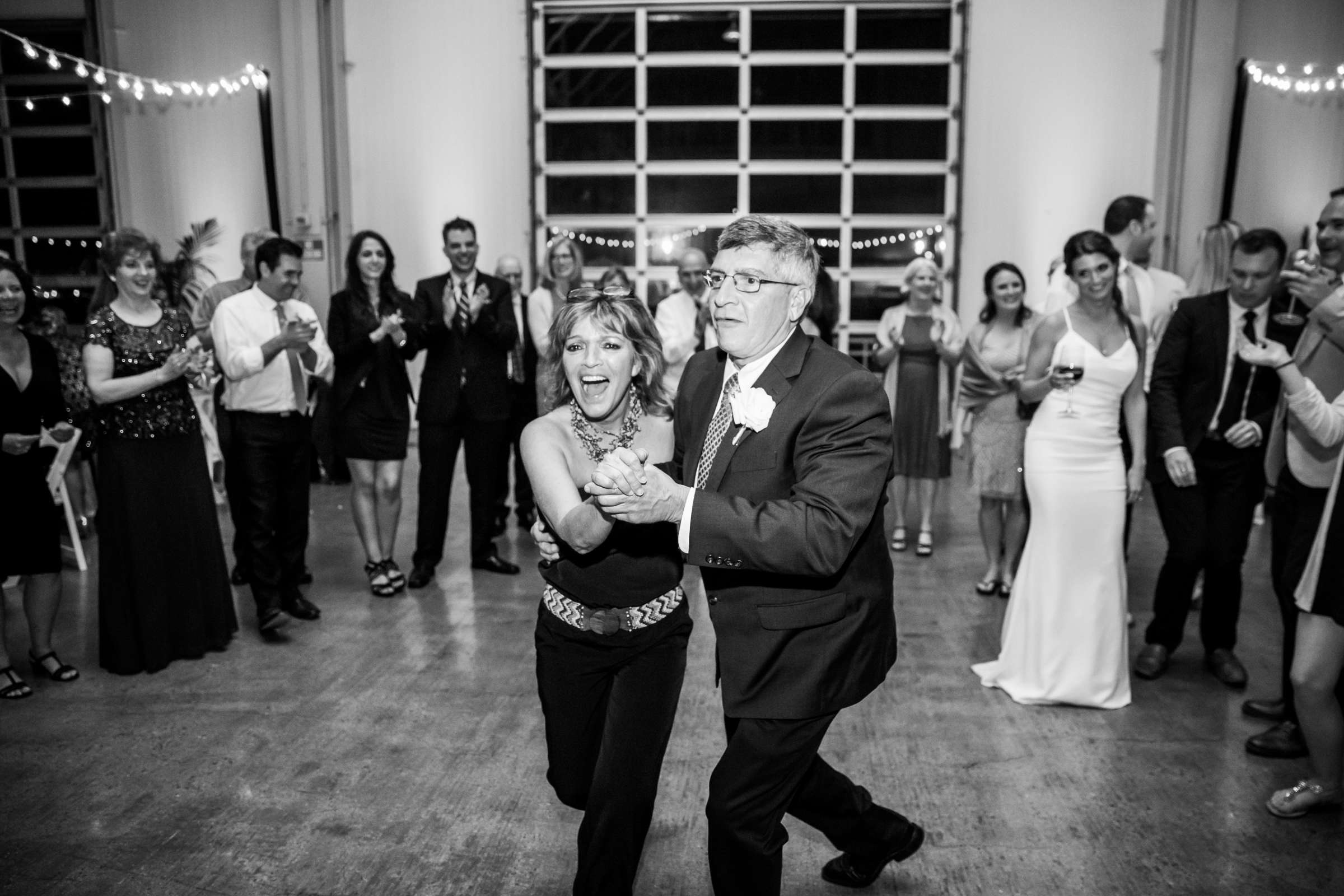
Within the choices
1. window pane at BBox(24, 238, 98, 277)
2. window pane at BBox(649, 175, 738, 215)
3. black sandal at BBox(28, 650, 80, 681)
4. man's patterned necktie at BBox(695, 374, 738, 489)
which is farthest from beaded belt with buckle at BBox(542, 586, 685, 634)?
window pane at BBox(24, 238, 98, 277)

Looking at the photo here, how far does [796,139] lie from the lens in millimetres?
11094

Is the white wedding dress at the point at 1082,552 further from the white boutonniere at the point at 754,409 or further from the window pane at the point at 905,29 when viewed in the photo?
the window pane at the point at 905,29

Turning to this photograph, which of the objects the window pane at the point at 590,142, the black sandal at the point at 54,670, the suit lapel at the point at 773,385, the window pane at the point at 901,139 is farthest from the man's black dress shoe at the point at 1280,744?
the window pane at the point at 590,142

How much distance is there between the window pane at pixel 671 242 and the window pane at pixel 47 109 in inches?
237

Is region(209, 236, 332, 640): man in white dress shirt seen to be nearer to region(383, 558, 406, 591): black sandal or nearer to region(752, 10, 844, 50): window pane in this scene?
region(383, 558, 406, 591): black sandal

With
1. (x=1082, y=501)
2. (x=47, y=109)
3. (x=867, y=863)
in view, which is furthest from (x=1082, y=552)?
(x=47, y=109)

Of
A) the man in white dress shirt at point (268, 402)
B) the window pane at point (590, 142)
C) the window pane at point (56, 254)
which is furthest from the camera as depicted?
the window pane at point (56, 254)

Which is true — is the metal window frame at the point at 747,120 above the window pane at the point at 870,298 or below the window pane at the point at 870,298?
above

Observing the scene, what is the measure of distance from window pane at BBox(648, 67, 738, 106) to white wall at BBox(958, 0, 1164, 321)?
2372mm

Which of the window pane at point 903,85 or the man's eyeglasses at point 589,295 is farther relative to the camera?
the window pane at point 903,85

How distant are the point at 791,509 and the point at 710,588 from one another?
1.01 feet

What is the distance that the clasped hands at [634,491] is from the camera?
6.37ft

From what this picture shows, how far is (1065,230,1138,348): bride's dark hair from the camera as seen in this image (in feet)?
13.4

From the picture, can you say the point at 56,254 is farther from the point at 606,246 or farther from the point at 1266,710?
the point at 1266,710
